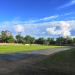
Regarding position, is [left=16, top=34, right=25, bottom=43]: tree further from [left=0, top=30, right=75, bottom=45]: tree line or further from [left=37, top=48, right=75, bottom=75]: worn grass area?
[left=37, top=48, right=75, bottom=75]: worn grass area

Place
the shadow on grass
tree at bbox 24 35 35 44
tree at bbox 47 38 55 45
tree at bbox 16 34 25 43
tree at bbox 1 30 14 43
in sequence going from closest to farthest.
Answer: the shadow on grass, tree at bbox 1 30 14 43, tree at bbox 16 34 25 43, tree at bbox 24 35 35 44, tree at bbox 47 38 55 45

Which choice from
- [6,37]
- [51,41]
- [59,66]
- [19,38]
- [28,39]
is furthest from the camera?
[51,41]

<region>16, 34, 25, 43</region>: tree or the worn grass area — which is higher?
<region>16, 34, 25, 43</region>: tree

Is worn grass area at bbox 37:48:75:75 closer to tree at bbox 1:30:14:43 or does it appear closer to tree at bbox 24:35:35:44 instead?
tree at bbox 1:30:14:43

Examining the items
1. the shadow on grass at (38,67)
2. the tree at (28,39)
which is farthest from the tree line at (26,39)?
the shadow on grass at (38,67)

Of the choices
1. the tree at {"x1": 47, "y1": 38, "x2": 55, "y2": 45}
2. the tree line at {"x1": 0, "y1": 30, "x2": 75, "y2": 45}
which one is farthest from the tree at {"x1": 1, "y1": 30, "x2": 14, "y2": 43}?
the tree at {"x1": 47, "y1": 38, "x2": 55, "y2": 45}

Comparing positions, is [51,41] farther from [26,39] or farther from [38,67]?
[38,67]

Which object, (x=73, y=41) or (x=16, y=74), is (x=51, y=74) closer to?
(x=16, y=74)

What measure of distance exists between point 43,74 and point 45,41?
168m

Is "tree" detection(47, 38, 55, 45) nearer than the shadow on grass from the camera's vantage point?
No

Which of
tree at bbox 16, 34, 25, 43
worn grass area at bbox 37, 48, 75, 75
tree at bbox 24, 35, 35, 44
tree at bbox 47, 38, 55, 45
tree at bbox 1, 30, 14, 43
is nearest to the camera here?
worn grass area at bbox 37, 48, 75, 75

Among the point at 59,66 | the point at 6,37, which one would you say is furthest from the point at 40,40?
the point at 59,66

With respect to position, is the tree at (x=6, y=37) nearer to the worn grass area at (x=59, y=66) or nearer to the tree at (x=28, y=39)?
the tree at (x=28, y=39)

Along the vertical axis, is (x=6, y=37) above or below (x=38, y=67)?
above
